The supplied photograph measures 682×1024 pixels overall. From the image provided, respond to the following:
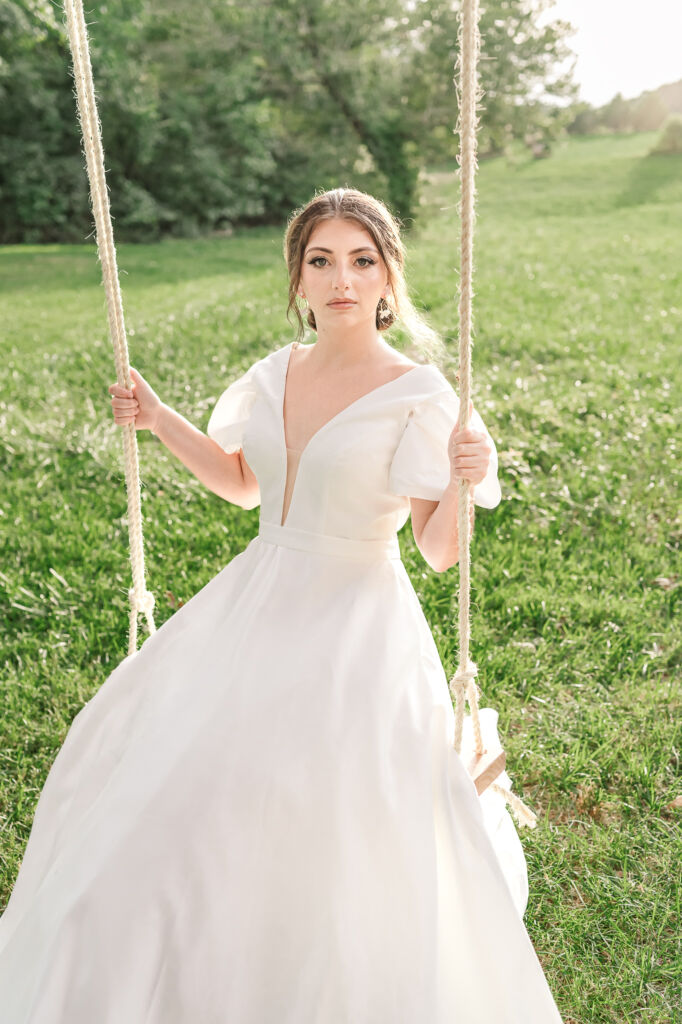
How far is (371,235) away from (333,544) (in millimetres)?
790

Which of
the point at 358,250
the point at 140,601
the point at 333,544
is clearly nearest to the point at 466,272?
the point at 358,250

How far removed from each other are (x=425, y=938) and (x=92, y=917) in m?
0.66

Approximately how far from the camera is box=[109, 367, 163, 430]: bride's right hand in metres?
2.55

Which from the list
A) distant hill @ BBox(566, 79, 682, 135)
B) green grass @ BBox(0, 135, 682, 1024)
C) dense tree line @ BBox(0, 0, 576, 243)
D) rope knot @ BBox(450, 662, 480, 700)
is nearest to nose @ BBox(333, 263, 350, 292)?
rope knot @ BBox(450, 662, 480, 700)

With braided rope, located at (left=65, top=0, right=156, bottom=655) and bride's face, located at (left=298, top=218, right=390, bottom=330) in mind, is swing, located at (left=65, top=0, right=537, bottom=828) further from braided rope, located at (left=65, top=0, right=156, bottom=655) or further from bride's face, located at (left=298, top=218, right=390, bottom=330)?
bride's face, located at (left=298, top=218, right=390, bottom=330)

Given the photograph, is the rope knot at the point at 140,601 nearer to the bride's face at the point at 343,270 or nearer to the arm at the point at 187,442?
the arm at the point at 187,442

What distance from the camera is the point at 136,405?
8.49ft

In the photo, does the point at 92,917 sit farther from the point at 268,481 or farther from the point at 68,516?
the point at 68,516

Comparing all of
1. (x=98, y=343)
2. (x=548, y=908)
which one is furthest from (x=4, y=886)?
(x=98, y=343)

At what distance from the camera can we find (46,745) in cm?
332

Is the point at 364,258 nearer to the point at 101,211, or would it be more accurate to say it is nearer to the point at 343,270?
the point at 343,270

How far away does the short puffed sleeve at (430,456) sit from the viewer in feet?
7.14

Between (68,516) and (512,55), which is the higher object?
(512,55)

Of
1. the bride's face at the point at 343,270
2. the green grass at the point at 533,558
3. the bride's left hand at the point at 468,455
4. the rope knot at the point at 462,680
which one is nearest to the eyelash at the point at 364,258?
the bride's face at the point at 343,270
